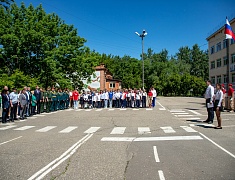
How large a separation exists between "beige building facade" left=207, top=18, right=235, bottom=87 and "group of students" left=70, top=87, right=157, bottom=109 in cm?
2600

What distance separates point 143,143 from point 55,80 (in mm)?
27361

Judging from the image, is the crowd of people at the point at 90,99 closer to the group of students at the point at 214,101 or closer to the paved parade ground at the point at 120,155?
the paved parade ground at the point at 120,155

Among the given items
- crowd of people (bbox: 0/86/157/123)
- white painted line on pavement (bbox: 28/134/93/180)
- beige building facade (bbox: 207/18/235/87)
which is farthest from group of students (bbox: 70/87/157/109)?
beige building facade (bbox: 207/18/235/87)

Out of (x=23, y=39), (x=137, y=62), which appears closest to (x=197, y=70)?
(x=137, y=62)

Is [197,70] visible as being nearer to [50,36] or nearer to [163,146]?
[50,36]

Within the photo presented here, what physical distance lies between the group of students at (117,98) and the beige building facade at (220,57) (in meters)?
26.0

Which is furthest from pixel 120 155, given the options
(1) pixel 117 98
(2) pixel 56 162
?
(1) pixel 117 98

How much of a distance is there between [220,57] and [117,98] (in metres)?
33.1

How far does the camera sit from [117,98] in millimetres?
24031

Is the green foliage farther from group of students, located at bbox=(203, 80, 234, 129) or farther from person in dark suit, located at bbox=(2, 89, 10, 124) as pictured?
group of students, located at bbox=(203, 80, 234, 129)

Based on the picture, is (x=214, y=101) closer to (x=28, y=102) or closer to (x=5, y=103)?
(x=5, y=103)

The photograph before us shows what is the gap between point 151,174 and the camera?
5.11 metres

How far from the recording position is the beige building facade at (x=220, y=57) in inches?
1690

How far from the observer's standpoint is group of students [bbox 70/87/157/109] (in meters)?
23.6
